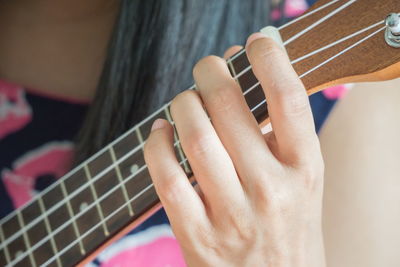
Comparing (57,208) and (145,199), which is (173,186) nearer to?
(145,199)

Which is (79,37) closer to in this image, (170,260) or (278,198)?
(170,260)

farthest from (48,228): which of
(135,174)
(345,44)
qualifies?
(345,44)

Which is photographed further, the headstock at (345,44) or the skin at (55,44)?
the skin at (55,44)

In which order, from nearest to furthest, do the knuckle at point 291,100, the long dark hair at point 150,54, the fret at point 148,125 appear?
the knuckle at point 291,100 → the fret at point 148,125 → the long dark hair at point 150,54

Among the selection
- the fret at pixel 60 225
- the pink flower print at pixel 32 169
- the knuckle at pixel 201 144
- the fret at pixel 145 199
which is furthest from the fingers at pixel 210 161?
the pink flower print at pixel 32 169

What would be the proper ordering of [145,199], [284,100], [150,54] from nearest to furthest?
[284,100]
[145,199]
[150,54]

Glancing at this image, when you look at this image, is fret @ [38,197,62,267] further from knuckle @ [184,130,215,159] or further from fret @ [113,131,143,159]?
knuckle @ [184,130,215,159]

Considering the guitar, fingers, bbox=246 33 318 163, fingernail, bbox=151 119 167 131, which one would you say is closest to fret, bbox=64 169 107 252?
the guitar

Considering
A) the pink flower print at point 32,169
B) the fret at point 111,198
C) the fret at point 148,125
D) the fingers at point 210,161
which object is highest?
the pink flower print at point 32,169

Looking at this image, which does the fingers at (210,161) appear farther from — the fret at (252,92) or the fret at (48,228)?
the fret at (48,228)

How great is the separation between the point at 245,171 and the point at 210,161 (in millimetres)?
28

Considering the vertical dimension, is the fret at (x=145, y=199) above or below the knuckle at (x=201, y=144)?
above

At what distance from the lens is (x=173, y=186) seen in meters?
0.49

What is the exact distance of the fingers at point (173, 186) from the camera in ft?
1.60
